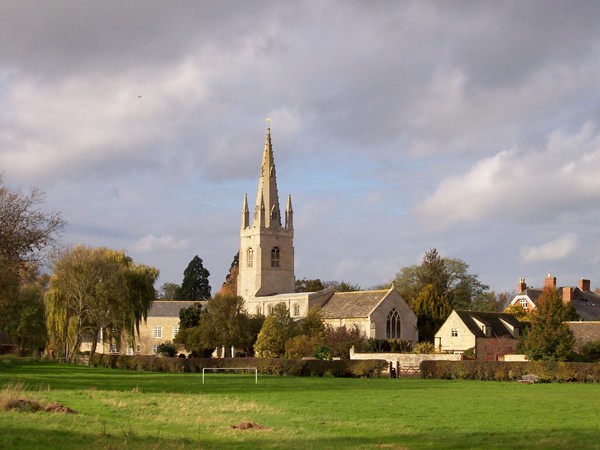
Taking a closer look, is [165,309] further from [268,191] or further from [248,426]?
[248,426]

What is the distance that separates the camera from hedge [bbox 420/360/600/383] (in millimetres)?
47062

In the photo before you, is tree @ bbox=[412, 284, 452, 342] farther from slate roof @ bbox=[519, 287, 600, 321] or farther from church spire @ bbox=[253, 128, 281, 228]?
church spire @ bbox=[253, 128, 281, 228]

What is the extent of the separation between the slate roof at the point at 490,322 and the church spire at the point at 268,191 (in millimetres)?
30573

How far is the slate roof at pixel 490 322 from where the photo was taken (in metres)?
73.4

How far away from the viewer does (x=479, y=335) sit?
238 ft

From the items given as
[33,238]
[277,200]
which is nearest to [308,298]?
[277,200]

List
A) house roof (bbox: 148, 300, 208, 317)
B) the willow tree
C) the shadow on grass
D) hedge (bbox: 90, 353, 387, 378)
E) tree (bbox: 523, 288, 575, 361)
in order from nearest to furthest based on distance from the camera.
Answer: the shadow on grass → hedge (bbox: 90, 353, 387, 378) → tree (bbox: 523, 288, 575, 361) → the willow tree → house roof (bbox: 148, 300, 208, 317)

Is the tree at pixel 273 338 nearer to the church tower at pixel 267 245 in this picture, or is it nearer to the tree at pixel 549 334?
the tree at pixel 549 334

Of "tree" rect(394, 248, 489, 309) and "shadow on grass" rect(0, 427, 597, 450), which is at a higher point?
"tree" rect(394, 248, 489, 309)

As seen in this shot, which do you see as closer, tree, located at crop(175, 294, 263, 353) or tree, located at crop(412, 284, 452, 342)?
tree, located at crop(175, 294, 263, 353)

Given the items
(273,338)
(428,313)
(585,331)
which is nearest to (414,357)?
(273,338)

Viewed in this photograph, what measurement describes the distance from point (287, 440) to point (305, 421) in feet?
13.5

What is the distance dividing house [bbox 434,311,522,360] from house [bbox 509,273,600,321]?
1770 cm

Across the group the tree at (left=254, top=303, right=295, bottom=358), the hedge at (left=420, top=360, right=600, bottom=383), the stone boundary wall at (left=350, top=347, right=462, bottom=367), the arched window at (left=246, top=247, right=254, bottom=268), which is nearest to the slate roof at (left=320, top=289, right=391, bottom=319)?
the tree at (left=254, top=303, right=295, bottom=358)
